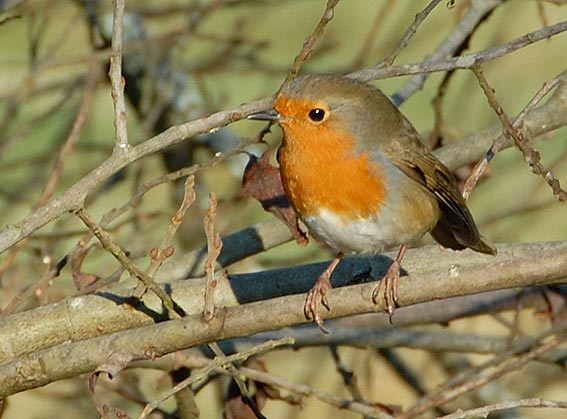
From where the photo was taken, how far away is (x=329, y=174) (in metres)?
3.51

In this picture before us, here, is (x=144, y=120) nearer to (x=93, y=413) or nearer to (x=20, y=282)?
(x=20, y=282)

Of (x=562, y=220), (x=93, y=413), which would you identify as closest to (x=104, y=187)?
(x=93, y=413)

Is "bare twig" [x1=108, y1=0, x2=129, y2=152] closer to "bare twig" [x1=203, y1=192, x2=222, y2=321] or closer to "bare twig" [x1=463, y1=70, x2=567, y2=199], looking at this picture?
"bare twig" [x1=203, y1=192, x2=222, y2=321]

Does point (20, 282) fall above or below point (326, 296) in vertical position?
above

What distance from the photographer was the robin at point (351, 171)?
3.50m

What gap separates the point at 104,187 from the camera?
5379mm

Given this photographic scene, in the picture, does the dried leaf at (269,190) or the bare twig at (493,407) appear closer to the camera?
the bare twig at (493,407)

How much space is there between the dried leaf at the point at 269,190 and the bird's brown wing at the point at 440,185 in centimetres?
35

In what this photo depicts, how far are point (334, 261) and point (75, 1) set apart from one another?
1919mm

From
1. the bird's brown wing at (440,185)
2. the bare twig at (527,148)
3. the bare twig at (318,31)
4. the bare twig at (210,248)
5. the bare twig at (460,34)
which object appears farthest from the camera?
the bare twig at (460,34)

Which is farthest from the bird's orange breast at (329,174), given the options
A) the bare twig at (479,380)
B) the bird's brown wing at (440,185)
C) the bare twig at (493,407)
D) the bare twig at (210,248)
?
the bare twig at (493,407)

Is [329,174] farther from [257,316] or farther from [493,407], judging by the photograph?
[493,407]

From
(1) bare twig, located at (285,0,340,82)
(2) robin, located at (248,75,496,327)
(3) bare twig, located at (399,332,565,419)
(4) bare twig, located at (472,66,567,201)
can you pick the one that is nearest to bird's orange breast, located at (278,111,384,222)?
(2) robin, located at (248,75,496,327)

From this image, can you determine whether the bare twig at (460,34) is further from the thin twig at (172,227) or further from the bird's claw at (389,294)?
the thin twig at (172,227)
